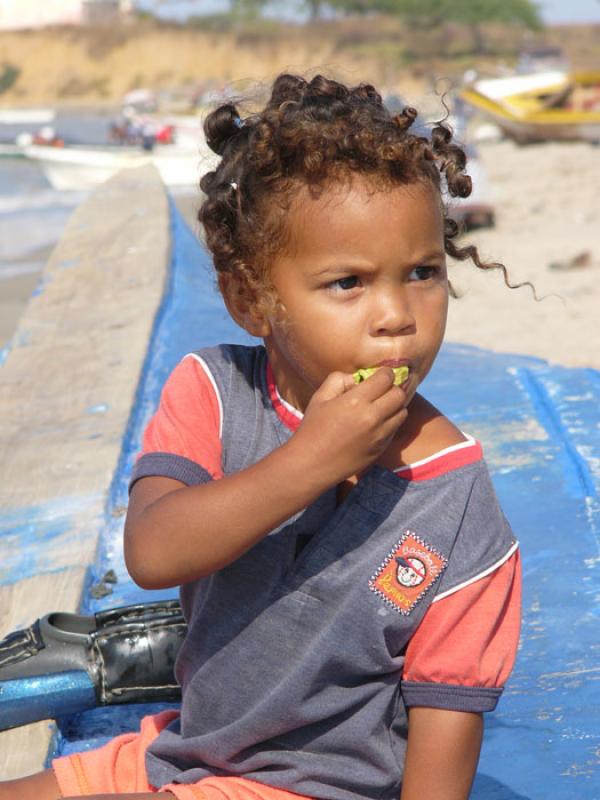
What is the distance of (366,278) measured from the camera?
4.51 feet

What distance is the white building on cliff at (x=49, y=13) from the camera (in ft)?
249

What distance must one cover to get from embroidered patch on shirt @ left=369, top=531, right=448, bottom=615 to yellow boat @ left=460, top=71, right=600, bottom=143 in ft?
59.5

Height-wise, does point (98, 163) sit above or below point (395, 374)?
below

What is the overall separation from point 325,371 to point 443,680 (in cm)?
38

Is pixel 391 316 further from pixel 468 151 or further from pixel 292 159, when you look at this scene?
pixel 468 151

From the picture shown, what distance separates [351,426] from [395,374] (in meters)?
0.09

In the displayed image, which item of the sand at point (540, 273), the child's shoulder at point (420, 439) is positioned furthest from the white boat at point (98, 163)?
the child's shoulder at point (420, 439)

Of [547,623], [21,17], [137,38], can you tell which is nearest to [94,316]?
[547,623]

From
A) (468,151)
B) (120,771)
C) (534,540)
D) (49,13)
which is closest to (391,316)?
(120,771)

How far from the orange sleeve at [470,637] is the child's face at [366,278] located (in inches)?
9.6

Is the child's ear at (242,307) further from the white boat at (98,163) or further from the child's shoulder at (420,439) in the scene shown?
the white boat at (98,163)

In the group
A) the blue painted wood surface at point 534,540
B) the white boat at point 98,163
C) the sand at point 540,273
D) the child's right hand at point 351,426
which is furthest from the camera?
the white boat at point 98,163

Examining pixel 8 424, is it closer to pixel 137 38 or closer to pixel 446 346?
pixel 446 346

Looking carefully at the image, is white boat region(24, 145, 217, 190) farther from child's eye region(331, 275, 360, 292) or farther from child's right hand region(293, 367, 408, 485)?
child's right hand region(293, 367, 408, 485)
